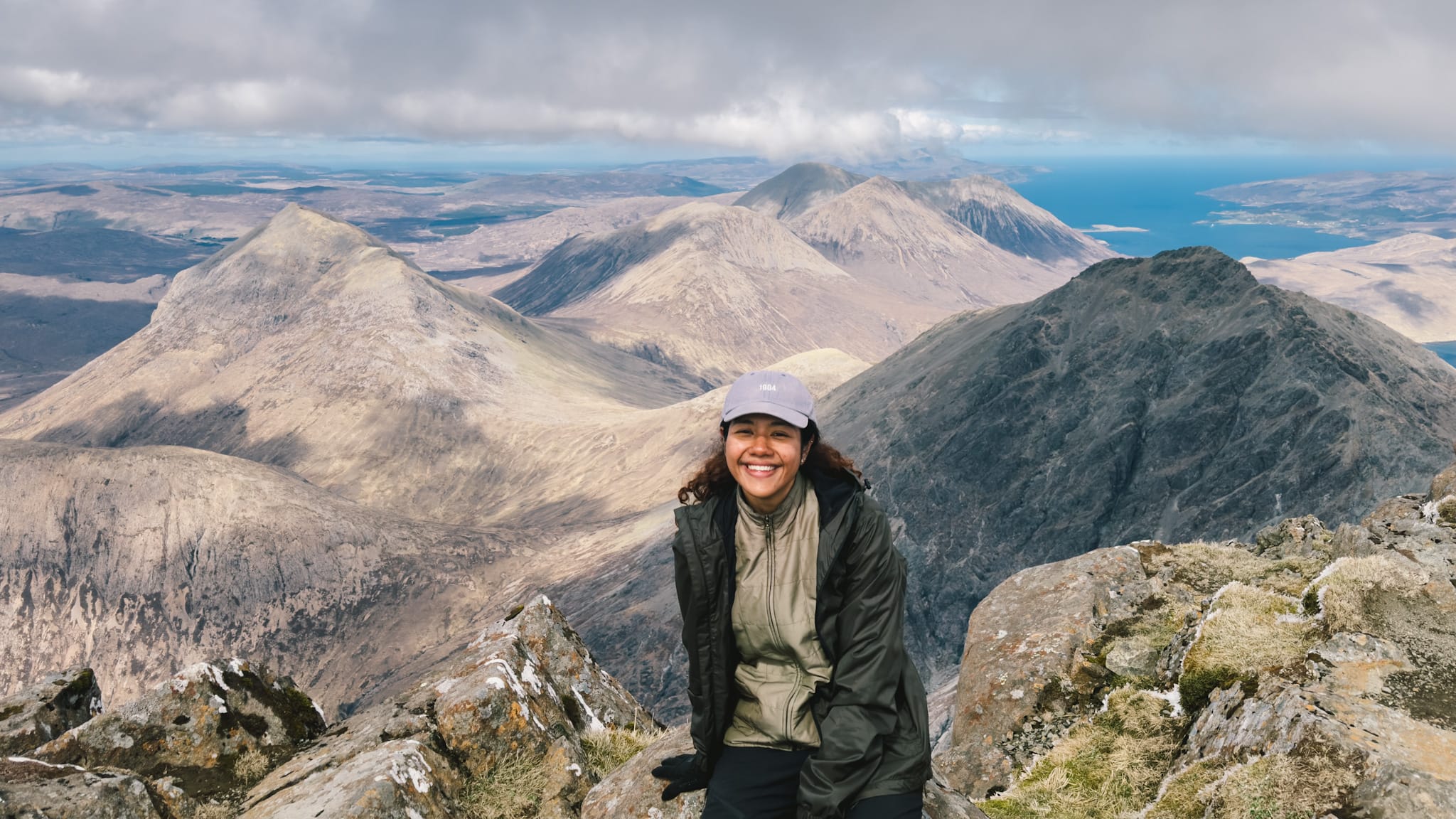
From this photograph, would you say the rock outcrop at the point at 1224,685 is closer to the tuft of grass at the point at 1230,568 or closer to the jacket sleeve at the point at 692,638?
the tuft of grass at the point at 1230,568

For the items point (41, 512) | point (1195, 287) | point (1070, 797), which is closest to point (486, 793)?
point (1070, 797)

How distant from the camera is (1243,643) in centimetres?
1027

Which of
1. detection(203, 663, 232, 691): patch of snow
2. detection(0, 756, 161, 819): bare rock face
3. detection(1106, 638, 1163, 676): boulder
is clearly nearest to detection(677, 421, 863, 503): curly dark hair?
detection(0, 756, 161, 819): bare rock face

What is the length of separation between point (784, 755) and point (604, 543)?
13800 centimetres

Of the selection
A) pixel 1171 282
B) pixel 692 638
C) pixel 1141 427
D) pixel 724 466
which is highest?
pixel 724 466

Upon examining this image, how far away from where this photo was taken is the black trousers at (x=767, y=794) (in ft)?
22.7

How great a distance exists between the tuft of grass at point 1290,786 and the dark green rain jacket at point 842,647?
3.24 m

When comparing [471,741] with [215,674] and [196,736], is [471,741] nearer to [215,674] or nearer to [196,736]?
[196,736]

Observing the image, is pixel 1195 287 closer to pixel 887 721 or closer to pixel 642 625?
pixel 642 625

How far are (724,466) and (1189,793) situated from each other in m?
6.51

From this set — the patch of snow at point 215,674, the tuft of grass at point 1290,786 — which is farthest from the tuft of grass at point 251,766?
the tuft of grass at point 1290,786

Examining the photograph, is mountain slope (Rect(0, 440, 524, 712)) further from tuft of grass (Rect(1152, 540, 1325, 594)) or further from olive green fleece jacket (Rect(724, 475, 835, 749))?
olive green fleece jacket (Rect(724, 475, 835, 749))

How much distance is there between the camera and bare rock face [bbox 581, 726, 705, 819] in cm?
840

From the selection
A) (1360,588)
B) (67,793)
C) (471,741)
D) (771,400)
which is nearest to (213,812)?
(67,793)
